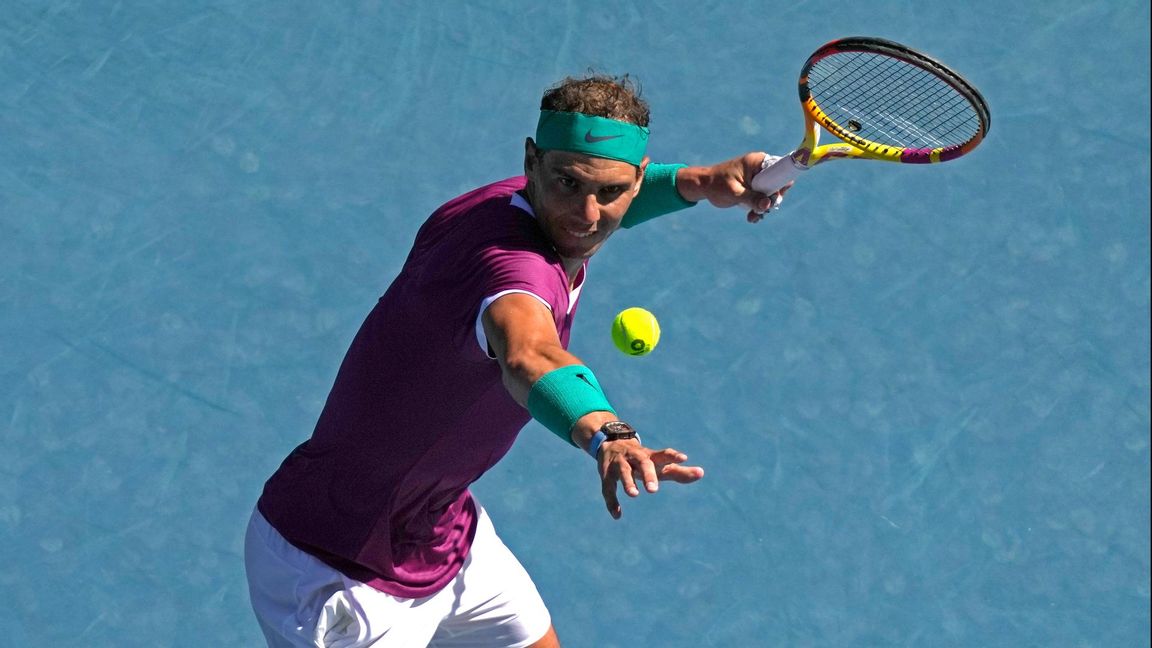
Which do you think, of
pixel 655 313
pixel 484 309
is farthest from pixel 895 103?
pixel 484 309

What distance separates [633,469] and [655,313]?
9.87 feet

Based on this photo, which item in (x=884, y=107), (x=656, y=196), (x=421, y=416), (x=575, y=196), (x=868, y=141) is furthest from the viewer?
(x=884, y=107)

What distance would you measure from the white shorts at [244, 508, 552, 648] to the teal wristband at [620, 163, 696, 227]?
80 cm

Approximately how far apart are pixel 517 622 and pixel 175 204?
2.26 m

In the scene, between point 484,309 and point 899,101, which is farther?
point 899,101

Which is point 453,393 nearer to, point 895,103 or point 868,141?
point 868,141

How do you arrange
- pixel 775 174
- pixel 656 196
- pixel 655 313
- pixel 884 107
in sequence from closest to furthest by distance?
1. pixel 775 174
2. pixel 656 196
3. pixel 884 107
4. pixel 655 313

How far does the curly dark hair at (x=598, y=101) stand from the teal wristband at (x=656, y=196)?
430 mm

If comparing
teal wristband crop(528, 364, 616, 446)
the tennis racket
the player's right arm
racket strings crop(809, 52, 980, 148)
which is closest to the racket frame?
the tennis racket

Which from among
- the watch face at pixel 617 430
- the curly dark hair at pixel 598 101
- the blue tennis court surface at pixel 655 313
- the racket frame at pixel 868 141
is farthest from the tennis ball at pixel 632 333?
the watch face at pixel 617 430

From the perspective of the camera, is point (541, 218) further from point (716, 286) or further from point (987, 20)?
point (987, 20)

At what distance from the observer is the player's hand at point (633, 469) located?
263 cm

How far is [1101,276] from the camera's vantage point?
237 inches

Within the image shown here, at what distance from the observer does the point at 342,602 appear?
12.1 ft
